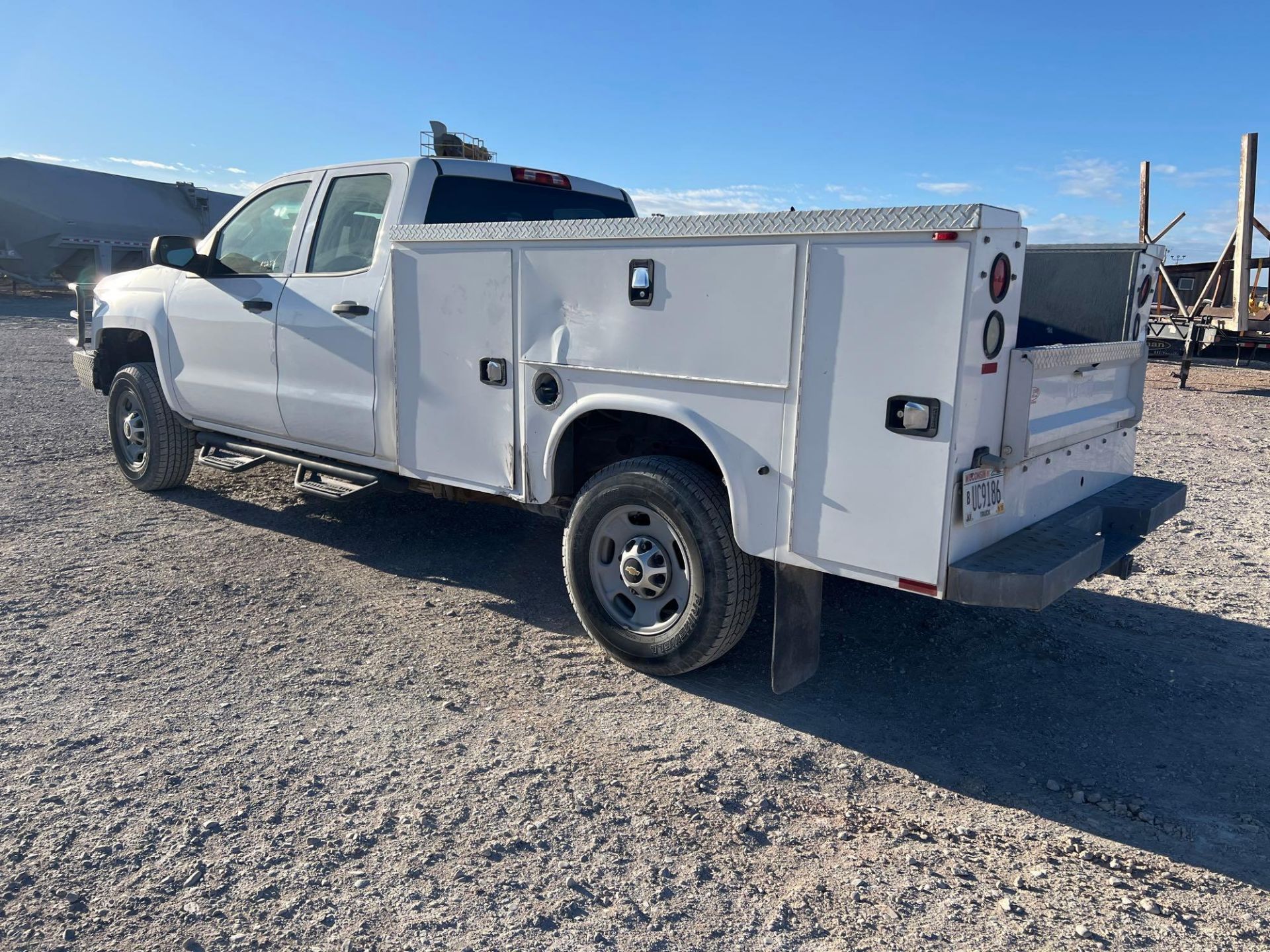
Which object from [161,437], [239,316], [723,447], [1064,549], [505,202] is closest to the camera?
[1064,549]

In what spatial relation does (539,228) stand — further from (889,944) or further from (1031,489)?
(889,944)

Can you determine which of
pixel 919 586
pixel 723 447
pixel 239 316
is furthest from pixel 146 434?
pixel 919 586

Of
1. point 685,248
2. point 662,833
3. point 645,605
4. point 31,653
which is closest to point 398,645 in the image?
point 645,605

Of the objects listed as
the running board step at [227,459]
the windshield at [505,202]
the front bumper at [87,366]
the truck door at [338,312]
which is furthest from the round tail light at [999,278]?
the front bumper at [87,366]

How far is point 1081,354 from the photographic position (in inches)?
151

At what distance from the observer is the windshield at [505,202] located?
5172 mm

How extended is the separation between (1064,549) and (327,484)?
3.89 m

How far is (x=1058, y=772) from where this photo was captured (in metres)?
3.50

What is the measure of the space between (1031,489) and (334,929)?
113 inches

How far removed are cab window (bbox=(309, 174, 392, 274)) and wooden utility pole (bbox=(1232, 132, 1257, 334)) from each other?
14320 mm

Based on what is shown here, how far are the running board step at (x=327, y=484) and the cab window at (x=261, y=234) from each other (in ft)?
3.97

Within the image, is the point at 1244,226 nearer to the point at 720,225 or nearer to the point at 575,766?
the point at 720,225

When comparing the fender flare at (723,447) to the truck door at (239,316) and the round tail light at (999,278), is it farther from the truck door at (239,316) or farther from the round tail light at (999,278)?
the truck door at (239,316)

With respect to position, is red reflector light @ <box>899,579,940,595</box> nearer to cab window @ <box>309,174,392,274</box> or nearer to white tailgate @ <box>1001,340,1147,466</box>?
white tailgate @ <box>1001,340,1147,466</box>
